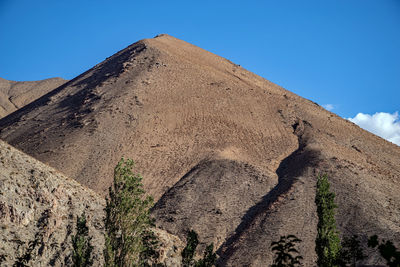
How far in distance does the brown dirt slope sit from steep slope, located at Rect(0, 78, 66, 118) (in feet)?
183

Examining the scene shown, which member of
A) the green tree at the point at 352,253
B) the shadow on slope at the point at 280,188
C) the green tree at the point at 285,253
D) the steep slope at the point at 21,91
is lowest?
the green tree at the point at 285,253

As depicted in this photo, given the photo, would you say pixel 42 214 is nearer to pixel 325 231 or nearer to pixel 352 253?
pixel 325 231

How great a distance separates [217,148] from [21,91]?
4630 inches

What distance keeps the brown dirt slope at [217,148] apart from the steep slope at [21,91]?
183ft

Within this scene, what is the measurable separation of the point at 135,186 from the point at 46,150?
4282 centimetres

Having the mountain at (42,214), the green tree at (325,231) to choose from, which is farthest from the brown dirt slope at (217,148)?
the mountain at (42,214)

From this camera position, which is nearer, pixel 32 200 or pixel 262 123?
pixel 32 200

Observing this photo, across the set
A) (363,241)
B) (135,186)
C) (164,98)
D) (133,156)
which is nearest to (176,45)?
(164,98)

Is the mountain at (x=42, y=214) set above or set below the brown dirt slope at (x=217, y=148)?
→ below

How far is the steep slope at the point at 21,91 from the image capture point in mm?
143375

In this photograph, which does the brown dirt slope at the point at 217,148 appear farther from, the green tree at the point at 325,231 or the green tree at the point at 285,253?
the green tree at the point at 285,253

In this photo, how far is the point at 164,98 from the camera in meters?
79.6

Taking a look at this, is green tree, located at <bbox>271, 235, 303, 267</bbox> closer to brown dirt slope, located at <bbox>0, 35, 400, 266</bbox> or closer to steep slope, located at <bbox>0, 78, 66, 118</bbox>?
brown dirt slope, located at <bbox>0, 35, 400, 266</bbox>

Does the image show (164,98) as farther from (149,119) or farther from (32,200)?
(32,200)
